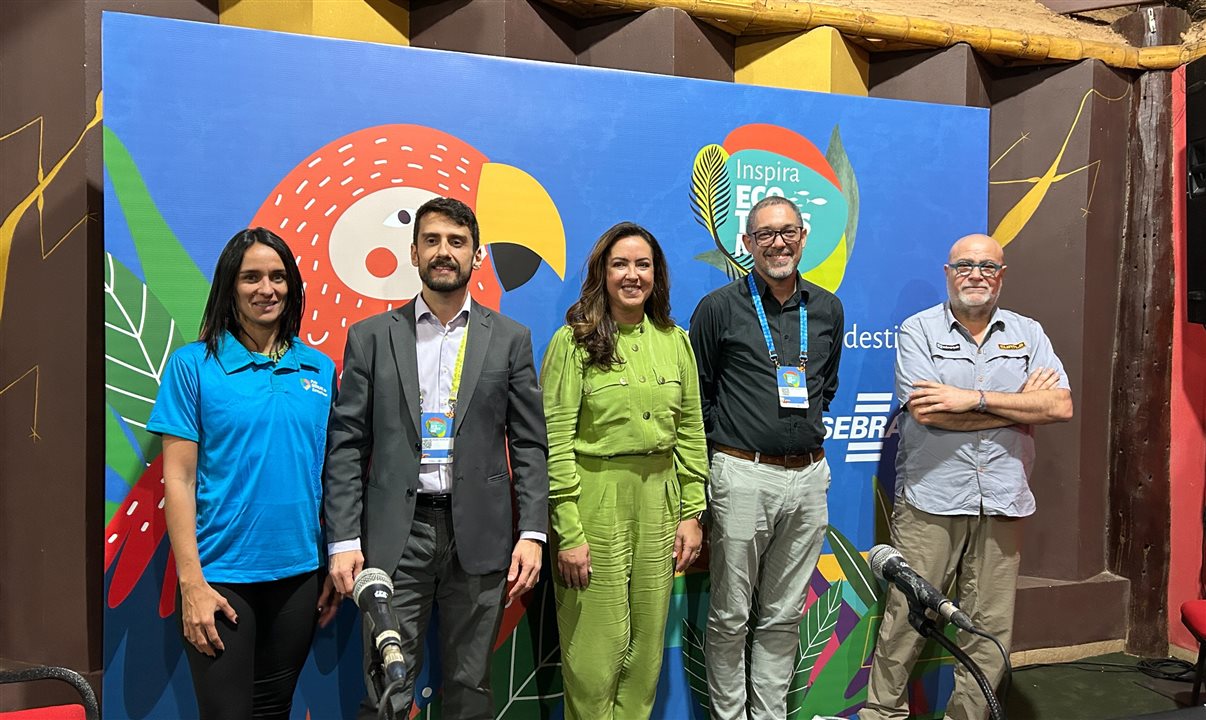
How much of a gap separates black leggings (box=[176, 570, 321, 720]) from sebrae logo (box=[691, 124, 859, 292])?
1902 millimetres

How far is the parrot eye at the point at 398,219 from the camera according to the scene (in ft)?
9.29

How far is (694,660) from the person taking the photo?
3.24 meters

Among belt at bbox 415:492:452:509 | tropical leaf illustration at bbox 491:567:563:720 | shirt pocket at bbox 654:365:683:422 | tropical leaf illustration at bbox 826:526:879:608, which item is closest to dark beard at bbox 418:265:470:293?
belt at bbox 415:492:452:509

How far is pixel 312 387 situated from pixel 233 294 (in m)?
0.32

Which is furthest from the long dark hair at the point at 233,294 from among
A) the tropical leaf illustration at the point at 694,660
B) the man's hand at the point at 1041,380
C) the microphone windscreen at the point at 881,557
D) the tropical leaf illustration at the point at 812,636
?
the man's hand at the point at 1041,380

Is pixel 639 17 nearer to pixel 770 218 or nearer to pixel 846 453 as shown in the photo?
pixel 770 218

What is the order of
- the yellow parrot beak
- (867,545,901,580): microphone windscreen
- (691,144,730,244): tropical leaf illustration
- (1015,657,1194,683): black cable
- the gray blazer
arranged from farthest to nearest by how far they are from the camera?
1. (1015,657,1194,683): black cable
2. (691,144,730,244): tropical leaf illustration
3. the yellow parrot beak
4. the gray blazer
5. (867,545,901,580): microphone windscreen

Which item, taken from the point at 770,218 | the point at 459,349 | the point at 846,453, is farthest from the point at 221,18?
the point at 846,453

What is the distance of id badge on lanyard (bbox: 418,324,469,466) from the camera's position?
Answer: 2377 mm

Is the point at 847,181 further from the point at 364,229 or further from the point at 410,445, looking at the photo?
the point at 410,445

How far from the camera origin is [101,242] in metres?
2.96

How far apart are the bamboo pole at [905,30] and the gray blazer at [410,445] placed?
1.95 metres

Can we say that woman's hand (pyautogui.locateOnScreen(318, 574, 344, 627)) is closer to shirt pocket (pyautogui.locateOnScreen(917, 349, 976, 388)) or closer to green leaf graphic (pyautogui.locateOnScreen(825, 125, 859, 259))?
shirt pocket (pyautogui.locateOnScreen(917, 349, 976, 388))

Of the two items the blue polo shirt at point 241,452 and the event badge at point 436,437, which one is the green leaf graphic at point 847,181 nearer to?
the event badge at point 436,437
